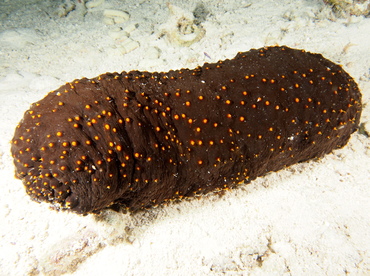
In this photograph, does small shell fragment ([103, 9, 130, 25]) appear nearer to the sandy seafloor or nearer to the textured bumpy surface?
the sandy seafloor

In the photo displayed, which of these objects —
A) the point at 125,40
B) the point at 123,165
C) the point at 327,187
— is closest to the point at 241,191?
the point at 327,187

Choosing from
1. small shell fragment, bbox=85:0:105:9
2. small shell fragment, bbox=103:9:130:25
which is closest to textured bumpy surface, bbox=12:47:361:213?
small shell fragment, bbox=103:9:130:25

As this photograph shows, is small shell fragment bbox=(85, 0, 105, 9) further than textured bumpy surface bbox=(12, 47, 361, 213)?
Yes

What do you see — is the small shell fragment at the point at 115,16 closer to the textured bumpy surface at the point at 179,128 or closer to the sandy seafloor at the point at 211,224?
the sandy seafloor at the point at 211,224

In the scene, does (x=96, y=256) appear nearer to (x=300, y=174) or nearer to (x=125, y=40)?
(x=300, y=174)

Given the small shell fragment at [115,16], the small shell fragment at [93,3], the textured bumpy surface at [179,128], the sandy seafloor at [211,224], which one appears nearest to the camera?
the textured bumpy surface at [179,128]

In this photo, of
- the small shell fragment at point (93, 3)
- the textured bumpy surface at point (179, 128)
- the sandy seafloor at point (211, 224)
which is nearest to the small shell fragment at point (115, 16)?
the small shell fragment at point (93, 3)

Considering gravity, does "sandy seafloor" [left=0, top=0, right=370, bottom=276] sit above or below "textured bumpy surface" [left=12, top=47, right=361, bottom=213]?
below

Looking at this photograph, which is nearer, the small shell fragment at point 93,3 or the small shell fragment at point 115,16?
the small shell fragment at point 115,16

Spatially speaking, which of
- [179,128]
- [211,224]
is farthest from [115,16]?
[211,224]
